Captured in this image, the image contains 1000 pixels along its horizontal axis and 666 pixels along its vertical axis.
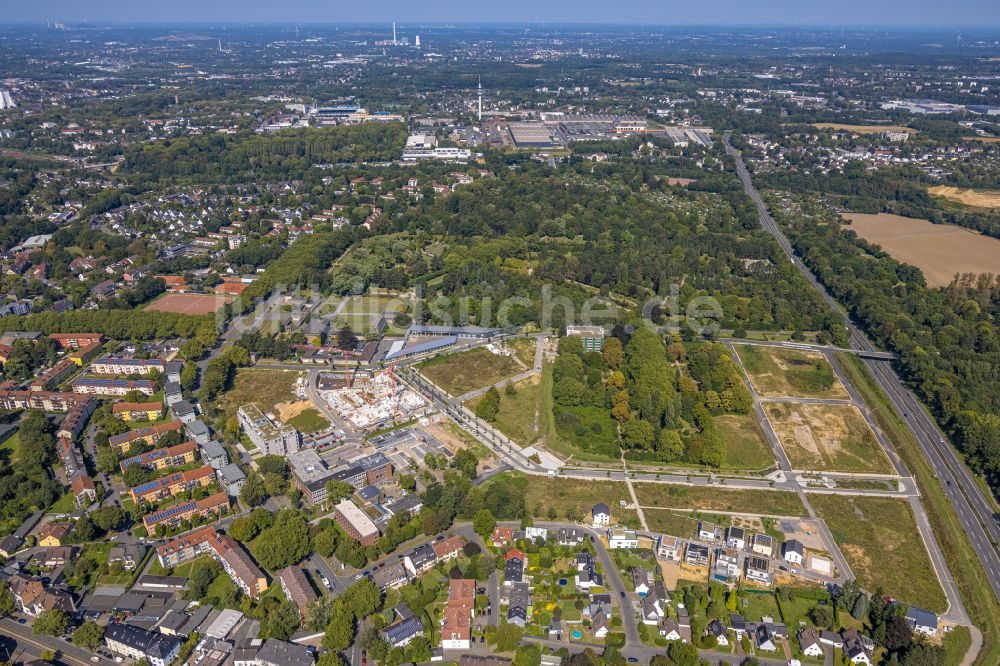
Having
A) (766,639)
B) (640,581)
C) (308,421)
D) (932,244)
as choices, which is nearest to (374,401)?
(308,421)

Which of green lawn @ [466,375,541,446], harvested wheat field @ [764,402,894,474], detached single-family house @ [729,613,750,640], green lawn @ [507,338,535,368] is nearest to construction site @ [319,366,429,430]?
green lawn @ [466,375,541,446]

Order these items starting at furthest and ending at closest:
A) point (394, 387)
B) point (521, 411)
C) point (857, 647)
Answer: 1. point (394, 387)
2. point (521, 411)
3. point (857, 647)

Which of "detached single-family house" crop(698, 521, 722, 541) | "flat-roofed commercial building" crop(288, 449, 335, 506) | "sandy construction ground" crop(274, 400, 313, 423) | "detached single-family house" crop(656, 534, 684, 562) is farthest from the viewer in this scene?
"sandy construction ground" crop(274, 400, 313, 423)

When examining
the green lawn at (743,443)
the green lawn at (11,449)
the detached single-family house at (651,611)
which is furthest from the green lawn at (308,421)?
the green lawn at (743,443)

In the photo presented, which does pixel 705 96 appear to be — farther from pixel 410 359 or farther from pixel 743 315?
pixel 410 359

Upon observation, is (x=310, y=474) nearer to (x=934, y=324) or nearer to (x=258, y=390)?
(x=258, y=390)

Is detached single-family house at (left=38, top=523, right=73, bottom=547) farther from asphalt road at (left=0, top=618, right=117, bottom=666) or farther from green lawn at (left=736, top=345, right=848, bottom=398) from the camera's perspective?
green lawn at (left=736, top=345, right=848, bottom=398)
